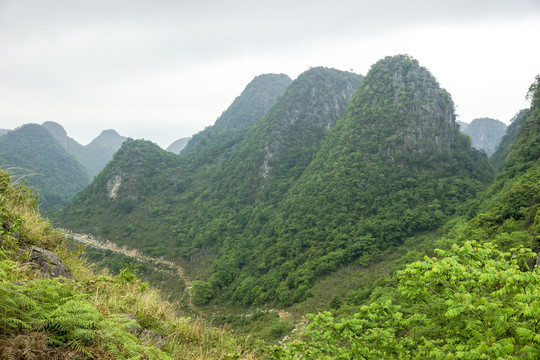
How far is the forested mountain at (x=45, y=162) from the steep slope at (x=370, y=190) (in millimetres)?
81425

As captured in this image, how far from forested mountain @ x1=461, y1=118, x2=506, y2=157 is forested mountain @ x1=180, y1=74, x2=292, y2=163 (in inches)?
4423

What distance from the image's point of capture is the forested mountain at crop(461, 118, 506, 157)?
136500mm

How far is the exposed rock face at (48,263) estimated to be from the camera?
4.90m

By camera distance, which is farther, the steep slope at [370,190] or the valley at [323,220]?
the steep slope at [370,190]

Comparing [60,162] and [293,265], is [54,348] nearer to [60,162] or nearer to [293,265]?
[293,265]

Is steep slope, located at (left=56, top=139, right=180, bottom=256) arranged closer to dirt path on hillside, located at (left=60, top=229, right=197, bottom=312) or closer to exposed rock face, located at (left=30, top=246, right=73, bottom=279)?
dirt path on hillside, located at (left=60, top=229, right=197, bottom=312)

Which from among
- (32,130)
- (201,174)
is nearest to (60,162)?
(32,130)

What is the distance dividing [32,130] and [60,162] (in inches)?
1089

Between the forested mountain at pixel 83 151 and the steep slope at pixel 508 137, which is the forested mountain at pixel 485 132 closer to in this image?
the steep slope at pixel 508 137

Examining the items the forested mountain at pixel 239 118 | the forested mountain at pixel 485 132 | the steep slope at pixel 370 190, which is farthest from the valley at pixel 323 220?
the forested mountain at pixel 485 132

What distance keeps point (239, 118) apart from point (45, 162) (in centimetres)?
8530

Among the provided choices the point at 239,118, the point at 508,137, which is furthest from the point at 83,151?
the point at 508,137

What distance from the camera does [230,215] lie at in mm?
56844

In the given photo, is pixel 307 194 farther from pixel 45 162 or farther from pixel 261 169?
pixel 45 162
